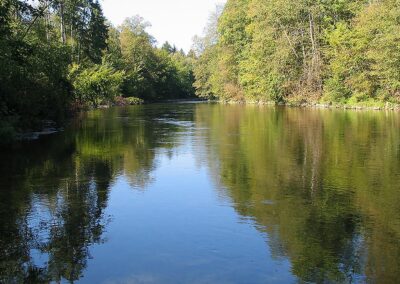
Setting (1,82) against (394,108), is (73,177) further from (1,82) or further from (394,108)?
(394,108)

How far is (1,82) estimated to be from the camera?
23078mm

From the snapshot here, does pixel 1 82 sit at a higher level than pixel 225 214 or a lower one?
higher

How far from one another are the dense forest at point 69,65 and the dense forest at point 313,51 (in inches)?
739

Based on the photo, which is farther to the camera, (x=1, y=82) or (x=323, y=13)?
(x=323, y=13)

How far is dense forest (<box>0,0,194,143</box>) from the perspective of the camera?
75.5ft

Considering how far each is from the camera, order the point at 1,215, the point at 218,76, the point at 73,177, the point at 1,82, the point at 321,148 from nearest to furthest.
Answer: the point at 1,215
the point at 73,177
the point at 321,148
the point at 1,82
the point at 218,76

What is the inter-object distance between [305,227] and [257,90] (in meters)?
56.7

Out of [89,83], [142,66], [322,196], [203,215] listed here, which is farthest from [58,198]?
[142,66]

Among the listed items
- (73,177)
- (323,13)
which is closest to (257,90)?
(323,13)

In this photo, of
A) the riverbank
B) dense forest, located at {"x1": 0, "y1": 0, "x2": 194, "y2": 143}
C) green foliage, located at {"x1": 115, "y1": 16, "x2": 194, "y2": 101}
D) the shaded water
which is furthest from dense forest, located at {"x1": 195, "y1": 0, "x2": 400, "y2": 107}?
the shaded water

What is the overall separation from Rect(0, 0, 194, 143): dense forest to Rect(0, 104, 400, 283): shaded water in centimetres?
541

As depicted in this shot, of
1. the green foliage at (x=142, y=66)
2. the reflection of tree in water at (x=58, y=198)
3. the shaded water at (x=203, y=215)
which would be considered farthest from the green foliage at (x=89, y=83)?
the shaded water at (x=203, y=215)

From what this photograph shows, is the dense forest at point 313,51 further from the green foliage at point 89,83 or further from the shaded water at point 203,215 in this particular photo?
the shaded water at point 203,215

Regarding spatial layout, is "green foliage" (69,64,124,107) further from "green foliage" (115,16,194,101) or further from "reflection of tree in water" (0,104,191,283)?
"green foliage" (115,16,194,101)
